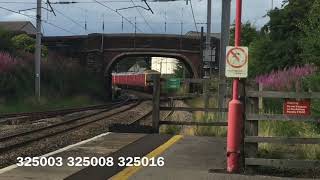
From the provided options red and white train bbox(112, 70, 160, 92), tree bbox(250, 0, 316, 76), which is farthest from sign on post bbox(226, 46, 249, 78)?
red and white train bbox(112, 70, 160, 92)

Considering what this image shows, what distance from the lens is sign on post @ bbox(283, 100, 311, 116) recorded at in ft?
36.0

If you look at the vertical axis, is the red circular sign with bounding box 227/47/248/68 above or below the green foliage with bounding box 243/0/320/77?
below

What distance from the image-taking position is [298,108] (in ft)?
36.1

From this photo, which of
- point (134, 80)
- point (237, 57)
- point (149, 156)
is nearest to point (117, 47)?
point (134, 80)

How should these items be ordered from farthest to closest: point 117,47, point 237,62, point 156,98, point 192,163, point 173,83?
point 117,47 → point 173,83 → point 156,98 → point 192,163 → point 237,62

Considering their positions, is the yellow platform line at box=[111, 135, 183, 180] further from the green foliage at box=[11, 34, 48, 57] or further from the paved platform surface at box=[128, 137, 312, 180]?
the green foliage at box=[11, 34, 48, 57]

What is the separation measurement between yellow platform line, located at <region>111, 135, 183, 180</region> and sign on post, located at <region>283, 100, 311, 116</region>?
2.82 m

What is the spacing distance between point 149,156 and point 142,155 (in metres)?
0.24

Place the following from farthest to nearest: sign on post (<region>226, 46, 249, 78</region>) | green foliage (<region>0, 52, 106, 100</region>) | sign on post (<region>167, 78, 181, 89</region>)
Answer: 1. green foliage (<region>0, 52, 106, 100</region>)
2. sign on post (<region>167, 78, 181, 89</region>)
3. sign on post (<region>226, 46, 249, 78</region>)

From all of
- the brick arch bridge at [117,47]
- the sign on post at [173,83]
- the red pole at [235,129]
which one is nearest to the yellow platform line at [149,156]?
the red pole at [235,129]

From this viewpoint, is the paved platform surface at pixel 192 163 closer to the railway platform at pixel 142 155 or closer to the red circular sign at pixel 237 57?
the railway platform at pixel 142 155

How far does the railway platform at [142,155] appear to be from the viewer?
10.3m

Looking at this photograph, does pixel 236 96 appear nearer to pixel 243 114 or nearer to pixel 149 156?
pixel 243 114

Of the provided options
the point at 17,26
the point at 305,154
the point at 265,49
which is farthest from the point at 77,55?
the point at 305,154
